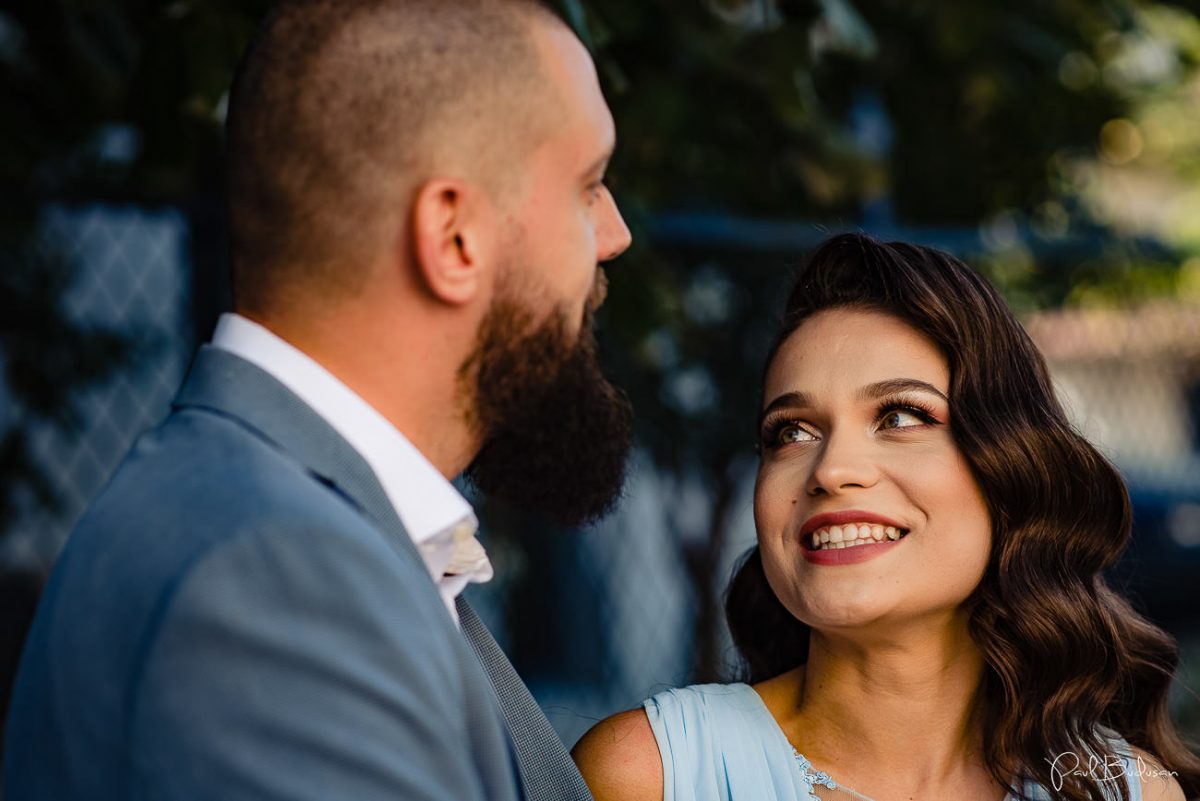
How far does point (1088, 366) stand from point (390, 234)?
512cm

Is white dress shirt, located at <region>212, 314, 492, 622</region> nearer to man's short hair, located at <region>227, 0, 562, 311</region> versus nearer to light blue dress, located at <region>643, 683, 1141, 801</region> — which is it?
man's short hair, located at <region>227, 0, 562, 311</region>

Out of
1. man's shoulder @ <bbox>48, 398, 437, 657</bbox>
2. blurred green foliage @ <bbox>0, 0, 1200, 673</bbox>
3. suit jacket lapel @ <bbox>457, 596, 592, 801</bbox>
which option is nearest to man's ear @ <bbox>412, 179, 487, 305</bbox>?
man's shoulder @ <bbox>48, 398, 437, 657</bbox>

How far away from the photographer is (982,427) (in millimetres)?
2191

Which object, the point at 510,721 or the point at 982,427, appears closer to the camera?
the point at 510,721

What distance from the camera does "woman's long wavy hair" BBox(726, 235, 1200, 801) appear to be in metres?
2.23

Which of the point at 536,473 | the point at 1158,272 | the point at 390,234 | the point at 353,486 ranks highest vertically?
the point at 390,234

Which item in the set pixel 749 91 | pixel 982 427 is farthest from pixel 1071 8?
pixel 982 427

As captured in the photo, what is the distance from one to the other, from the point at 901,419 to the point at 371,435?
3.35ft

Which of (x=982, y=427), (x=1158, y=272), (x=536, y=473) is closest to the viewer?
(x=536, y=473)

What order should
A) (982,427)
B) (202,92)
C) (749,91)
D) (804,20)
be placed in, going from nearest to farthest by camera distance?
1. (982,427)
2. (202,92)
3. (804,20)
4. (749,91)

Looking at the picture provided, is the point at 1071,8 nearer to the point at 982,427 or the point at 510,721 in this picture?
the point at 982,427

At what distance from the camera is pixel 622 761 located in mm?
2199

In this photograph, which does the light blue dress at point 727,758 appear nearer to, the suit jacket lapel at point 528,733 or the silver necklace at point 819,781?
the silver necklace at point 819,781

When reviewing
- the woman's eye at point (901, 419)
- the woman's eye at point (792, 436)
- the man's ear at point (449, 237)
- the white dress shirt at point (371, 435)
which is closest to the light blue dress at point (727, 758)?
the woman's eye at point (792, 436)
